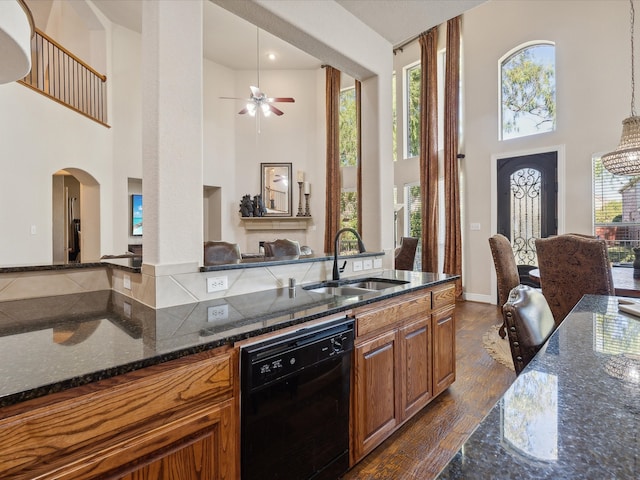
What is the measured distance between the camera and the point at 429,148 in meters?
5.89

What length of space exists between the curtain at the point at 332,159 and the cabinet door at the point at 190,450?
635cm

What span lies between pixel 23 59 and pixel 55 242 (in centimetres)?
830

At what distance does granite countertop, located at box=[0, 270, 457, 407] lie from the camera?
2.80 ft

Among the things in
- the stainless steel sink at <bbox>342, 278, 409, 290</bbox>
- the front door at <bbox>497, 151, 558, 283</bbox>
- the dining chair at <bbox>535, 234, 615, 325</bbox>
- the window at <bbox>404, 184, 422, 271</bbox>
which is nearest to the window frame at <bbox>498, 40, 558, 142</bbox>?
the front door at <bbox>497, 151, 558, 283</bbox>

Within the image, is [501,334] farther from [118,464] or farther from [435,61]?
[435,61]

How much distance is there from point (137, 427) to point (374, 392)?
122cm

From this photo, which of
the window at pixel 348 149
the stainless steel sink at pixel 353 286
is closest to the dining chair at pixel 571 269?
the stainless steel sink at pixel 353 286

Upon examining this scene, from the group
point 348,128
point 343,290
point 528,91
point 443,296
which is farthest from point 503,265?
point 348,128

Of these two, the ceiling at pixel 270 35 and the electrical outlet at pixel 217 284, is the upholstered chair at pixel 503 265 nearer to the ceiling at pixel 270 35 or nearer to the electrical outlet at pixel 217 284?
the ceiling at pixel 270 35

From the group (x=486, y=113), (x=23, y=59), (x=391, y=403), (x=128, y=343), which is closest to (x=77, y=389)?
(x=128, y=343)

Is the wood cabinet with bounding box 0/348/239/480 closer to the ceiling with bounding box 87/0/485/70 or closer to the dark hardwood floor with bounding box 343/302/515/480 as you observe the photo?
the dark hardwood floor with bounding box 343/302/515/480

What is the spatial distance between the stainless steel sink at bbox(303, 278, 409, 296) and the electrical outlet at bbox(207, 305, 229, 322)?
65cm

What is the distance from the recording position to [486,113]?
536cm

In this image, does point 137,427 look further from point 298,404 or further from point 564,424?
point 564,424
